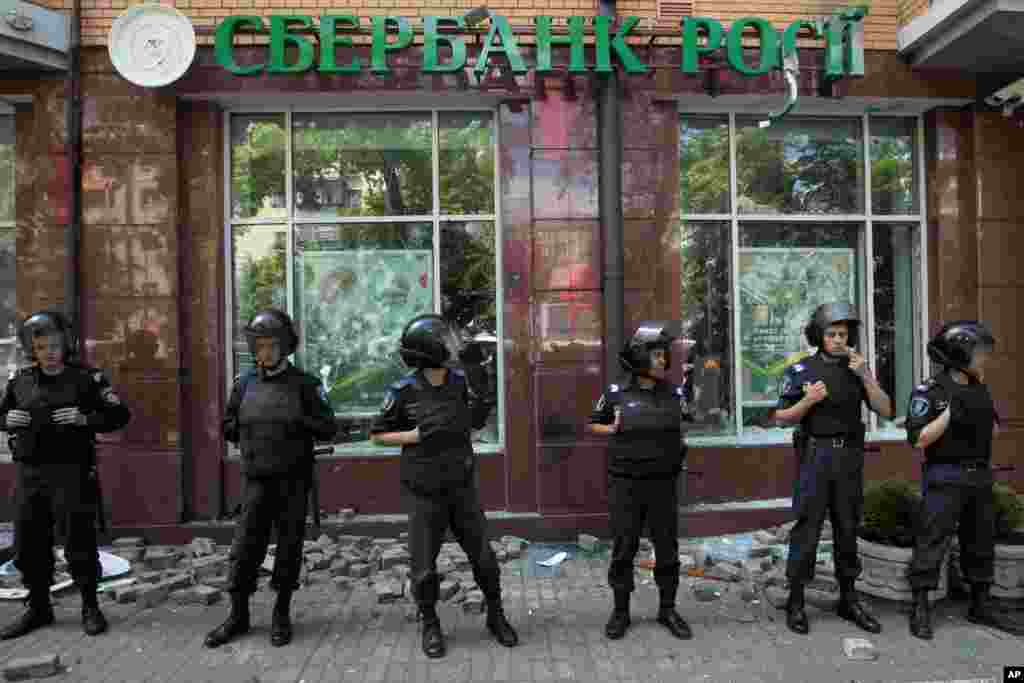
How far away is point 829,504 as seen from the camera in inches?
183

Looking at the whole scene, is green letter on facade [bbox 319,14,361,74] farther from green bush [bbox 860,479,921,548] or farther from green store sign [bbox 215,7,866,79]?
green bush [bbox 860,479,921,548]

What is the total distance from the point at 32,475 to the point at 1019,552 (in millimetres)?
6308

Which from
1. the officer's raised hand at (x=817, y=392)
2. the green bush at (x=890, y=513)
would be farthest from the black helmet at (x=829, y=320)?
the green bush at (x=890, y=513)

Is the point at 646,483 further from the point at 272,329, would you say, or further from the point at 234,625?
the point at 234,625

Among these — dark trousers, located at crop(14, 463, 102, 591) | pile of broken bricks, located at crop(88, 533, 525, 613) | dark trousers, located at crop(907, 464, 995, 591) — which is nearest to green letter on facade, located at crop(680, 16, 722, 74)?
dark trousers, located at crop(907, 464, 995, 591)

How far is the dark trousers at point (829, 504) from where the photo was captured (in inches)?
181

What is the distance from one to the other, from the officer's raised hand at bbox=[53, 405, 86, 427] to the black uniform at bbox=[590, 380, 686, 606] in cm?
333

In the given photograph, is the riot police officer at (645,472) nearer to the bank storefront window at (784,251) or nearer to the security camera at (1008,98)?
the bank storefront window at (784,251)

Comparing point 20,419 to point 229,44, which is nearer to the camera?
point 20,419

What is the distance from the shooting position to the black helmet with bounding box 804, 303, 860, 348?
15.1 feet

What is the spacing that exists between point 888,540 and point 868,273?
11.1 ft

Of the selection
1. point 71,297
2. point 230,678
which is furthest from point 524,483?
point 71,297

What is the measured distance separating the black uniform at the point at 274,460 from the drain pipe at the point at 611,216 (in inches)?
117

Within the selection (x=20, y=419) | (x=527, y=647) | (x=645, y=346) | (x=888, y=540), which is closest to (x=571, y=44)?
(x=645, y=346)
